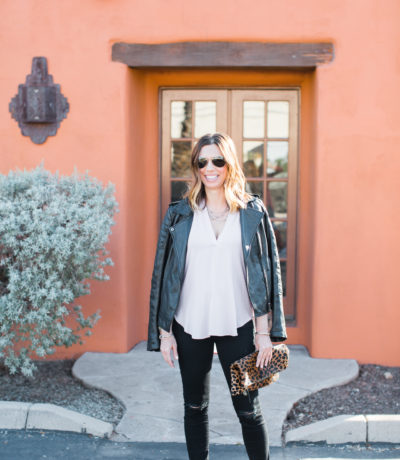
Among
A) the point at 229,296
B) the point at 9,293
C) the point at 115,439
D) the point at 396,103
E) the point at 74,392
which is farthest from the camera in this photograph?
→ the point at 396,103

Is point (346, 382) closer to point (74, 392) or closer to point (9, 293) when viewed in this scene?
point (74, 392)

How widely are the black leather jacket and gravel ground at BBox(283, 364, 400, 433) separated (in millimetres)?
1461

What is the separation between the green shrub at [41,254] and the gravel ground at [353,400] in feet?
6.16

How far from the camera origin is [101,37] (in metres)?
5.05

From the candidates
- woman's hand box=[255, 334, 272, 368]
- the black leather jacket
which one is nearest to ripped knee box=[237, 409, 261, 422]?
woman's hand box=[255, 334, 272, 368]

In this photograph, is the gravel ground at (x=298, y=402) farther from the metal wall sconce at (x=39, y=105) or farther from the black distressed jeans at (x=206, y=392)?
the metal wall sconce at (x=39, y=105)

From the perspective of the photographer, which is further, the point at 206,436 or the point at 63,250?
the point at 63,250

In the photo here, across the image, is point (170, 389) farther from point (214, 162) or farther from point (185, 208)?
point (214, 162)

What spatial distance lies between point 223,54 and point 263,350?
3137 mm

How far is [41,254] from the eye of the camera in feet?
13.2

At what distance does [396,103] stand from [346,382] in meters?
2.52

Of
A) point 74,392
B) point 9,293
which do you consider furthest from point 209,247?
point 74,392

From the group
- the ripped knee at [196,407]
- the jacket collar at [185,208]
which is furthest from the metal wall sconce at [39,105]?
the ripped knee at [196,407]

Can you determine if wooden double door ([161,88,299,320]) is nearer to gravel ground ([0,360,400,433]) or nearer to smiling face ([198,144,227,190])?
gravel ground ([0,360,400,433])
